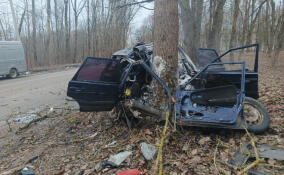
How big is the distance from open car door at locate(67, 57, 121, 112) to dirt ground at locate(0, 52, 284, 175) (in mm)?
710

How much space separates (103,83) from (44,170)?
65.3 inches

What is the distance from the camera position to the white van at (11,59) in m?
11.7

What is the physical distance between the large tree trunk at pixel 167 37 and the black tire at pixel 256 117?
1376 millimetres

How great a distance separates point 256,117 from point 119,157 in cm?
246

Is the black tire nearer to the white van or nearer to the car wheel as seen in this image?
the white van

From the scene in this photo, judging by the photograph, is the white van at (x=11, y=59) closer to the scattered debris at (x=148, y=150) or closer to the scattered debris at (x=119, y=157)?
the scattered debris at (x=119, y=157)

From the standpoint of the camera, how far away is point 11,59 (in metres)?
12.3

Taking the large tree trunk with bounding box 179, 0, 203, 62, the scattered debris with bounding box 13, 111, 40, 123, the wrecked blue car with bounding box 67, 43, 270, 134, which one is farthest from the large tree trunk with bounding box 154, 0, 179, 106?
the large tree trunk with bounding box 179, 0, 203, 62

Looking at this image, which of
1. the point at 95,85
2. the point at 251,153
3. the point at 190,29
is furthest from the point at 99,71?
the point at 190,29

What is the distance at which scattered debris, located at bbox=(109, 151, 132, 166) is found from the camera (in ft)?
9.21

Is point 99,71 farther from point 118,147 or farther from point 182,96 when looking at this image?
point 182,96

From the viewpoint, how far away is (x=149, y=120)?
3.59 metres

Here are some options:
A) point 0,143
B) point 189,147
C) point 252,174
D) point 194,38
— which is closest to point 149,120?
point 189,147

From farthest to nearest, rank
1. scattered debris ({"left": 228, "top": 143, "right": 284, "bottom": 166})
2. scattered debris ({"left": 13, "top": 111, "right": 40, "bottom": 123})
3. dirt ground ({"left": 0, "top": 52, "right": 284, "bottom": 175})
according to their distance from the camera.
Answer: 1. scattered debris ({"left": 13, "top": 111, "right": 40, "bottom": 123})
2. dirt ground ({"left": 0, "top": 52, "right": 284, "bottom": 175})
3. scattered debris ({"left": 228, "top": 143, "right": 284, "bottom": 166})
